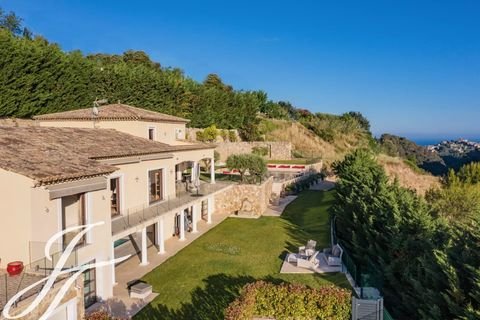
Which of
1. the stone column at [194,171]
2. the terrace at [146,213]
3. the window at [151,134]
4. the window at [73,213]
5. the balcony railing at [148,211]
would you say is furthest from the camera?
the stone column at [194,171]

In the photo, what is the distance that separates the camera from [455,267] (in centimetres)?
1252

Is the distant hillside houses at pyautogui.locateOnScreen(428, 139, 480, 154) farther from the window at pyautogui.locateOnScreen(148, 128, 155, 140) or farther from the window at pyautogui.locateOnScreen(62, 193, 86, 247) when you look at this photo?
the window at pyautogui.locateOnScreen(62, 193, 86, 247)

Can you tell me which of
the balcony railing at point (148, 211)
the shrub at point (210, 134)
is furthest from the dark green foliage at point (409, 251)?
the shrub at point (210, 134)

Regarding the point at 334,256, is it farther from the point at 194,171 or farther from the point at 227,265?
the point at 194,171

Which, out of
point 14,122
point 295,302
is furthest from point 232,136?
point 295,302

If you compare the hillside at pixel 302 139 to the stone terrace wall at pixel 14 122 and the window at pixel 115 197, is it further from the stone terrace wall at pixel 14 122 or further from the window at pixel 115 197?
the window at pixel 115 197

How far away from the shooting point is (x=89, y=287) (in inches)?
600

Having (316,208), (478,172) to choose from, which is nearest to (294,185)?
(316,208)

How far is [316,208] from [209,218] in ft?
33.4

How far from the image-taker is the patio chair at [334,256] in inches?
781

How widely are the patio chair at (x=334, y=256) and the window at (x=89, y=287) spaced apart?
38.5 feet

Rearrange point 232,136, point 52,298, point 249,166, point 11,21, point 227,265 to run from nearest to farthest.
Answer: point 52,298 → point 227,265 → point 249,166 → point 11,21 → point 232,136

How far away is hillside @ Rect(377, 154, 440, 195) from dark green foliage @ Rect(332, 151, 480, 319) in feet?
69.3

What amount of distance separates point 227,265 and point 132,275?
513 centimetres
